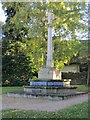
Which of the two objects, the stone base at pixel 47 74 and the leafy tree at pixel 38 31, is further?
the stone base at pixel 47 74

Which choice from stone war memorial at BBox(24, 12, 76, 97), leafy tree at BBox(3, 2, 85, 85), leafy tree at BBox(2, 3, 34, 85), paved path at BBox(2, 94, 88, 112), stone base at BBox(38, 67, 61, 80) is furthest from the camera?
leafy tree at BBox(2, 3, 34, 85)

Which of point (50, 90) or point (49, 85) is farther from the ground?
point (49, 85)

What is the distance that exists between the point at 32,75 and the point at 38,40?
22.3 feet

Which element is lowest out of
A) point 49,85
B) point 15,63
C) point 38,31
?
point 49,85

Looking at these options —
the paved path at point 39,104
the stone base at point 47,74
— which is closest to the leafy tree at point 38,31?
the stone base at point 47,74

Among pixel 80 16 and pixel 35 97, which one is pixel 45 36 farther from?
pixel 80 16

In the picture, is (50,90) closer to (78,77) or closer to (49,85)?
(49,85)

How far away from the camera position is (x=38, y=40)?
15.9m

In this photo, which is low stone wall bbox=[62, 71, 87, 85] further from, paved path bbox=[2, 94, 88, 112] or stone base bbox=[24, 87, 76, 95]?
paved path bbox=[2, 94, 88, 112]

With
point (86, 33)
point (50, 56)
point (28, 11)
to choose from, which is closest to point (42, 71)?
point (50, 56)

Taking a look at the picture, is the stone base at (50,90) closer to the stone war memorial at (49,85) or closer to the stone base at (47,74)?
the stone war memorial at (49,85)

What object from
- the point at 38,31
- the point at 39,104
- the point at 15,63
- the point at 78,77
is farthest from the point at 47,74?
the point at 78,77

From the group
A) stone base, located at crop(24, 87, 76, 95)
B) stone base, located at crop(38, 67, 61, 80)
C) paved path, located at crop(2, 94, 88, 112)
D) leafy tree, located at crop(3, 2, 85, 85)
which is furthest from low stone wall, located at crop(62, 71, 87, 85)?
paved path, located at crop(2, 94, 88, 112)

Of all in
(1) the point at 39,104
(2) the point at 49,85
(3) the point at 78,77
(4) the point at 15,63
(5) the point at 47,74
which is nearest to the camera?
(1) the point at 39,104
